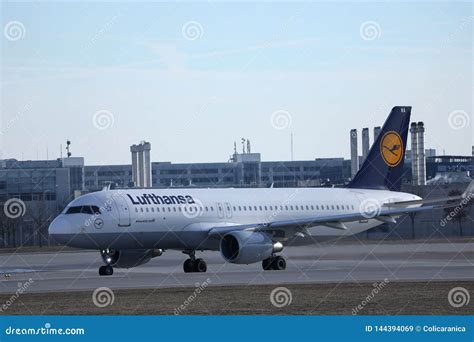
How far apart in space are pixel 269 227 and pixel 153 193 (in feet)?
17.2

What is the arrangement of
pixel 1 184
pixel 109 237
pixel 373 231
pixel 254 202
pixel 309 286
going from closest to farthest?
pixel 309 286, pixel 109 237, pixel 254 202, pixel 373 231, pixel 1 184

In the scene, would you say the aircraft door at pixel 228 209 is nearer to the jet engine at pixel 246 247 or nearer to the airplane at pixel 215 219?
the airplane at pixel 215 219

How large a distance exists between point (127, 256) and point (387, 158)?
15282mm

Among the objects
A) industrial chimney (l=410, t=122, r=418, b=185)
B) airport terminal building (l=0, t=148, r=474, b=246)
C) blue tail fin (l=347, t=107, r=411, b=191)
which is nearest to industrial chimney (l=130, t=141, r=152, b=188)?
airport terminal building (l=0, t=148, r=474, b=246)

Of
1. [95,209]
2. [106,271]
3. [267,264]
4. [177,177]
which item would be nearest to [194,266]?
[267,264]

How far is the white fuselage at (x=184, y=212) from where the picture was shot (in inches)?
1770

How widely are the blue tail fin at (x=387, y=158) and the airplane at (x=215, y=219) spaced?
418 mm

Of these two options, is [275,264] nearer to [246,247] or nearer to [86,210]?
[246,247]

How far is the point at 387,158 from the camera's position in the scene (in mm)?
54938

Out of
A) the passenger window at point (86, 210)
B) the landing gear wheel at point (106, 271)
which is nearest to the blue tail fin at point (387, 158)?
the landing gear wheel at point (106, 271)

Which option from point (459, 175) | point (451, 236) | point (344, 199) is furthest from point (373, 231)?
point (459, 175)

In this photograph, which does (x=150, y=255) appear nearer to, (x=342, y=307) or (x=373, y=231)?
(x=342, y=307)

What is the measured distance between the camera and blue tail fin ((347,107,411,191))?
5462cm

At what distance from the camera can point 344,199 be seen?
52750 mm
